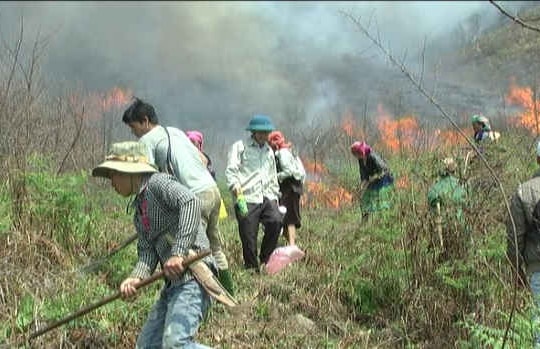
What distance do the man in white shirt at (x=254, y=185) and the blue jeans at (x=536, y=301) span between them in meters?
3.02

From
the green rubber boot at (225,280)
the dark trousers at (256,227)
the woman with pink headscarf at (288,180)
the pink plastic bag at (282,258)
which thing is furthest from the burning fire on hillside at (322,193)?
the green rubber boot at (225,280)

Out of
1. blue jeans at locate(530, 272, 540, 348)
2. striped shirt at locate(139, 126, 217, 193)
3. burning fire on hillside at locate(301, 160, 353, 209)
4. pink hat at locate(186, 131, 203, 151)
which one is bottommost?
burning fire on hillside at locate(301, 160, 353, 209)

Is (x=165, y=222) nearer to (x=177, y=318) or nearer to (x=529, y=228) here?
(x=177, y=318)

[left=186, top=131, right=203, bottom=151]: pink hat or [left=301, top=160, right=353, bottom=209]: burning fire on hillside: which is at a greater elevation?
[left=186, top=131, right=203, bottom=151]: pink hat

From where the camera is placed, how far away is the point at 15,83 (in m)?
6.78

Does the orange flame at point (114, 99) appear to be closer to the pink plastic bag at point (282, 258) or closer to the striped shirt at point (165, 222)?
the pink plastic bag at point (282, 258)

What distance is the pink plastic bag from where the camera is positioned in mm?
7285

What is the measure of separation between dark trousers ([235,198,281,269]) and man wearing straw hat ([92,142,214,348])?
3212 millimetres

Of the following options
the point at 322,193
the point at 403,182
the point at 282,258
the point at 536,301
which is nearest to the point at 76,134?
the point at 282,258

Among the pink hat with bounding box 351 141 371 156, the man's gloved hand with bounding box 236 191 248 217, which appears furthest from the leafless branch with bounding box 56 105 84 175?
the pink hat with bounding box 351 141 371 156

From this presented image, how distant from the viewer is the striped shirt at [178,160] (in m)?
4.94

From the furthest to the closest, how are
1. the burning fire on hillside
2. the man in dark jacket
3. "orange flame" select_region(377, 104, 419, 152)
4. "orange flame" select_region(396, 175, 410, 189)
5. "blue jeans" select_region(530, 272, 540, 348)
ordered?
the burning fire on hillside → "orange flame" select_region(377, 104, 419, 152) → "orange flame" select_region(396, 175, 410, 189) → the man in dark jacket → "blue jeans" select_region(530, 272, 540, 348)

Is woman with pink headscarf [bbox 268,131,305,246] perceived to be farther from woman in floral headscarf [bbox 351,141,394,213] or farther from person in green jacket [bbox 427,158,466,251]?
person in green jacket [bbox 427,158,466,251]

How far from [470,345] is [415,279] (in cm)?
107
